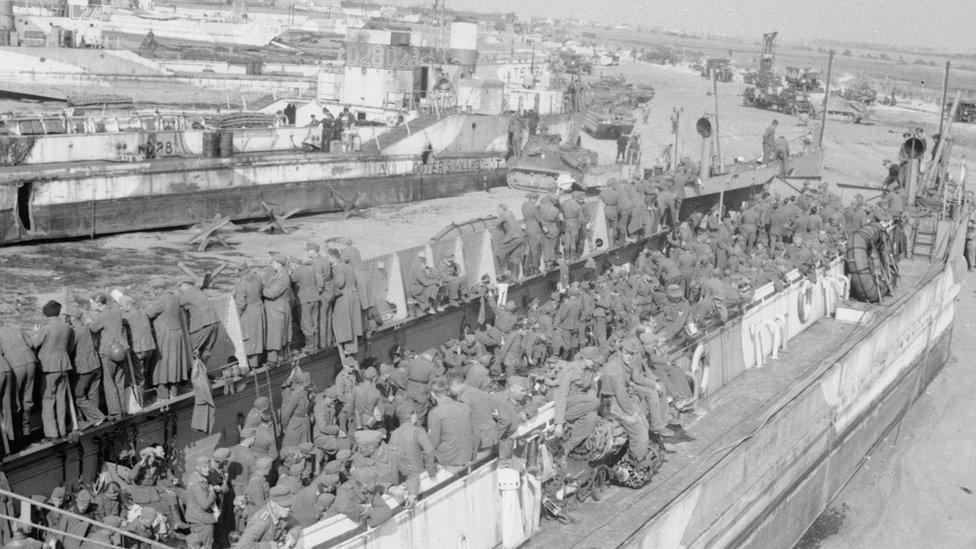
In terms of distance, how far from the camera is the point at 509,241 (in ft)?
51.3

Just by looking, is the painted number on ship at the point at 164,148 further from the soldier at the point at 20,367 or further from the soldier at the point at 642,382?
the soldier at the point at 642,382

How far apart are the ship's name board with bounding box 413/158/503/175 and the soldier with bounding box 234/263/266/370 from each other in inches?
622

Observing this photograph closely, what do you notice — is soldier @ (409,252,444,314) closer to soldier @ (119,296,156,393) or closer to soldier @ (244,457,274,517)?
soldier @ (119,296,156,393)

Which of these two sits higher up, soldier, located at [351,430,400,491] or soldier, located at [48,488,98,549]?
soldier, located at [351,430,400,491]

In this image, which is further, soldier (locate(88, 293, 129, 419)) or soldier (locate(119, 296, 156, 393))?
soldier (locate(119, 296, 156, 393))

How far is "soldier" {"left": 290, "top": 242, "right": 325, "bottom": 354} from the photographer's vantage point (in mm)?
11500

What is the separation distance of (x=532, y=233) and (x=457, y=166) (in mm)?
11823

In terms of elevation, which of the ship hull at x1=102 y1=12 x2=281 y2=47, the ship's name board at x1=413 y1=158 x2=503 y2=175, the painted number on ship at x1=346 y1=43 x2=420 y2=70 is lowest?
the ship's name board at x1=413 y1=158 x2=503 y2=175

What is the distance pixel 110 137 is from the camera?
73.2 feet

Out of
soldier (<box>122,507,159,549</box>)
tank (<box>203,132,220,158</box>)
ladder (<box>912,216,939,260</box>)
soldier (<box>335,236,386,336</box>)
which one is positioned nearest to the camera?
soldier (<box>122,507,159,549</box>)

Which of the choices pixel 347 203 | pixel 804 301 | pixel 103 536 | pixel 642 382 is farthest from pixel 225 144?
pixel 103 536

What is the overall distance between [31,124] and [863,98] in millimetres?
55203

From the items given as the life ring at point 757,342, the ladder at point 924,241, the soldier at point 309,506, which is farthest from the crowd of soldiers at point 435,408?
the ladder at point 924,241

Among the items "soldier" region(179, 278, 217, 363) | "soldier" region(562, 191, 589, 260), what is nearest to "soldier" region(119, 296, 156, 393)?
"soldier" region(179, 278, 217, 363)
